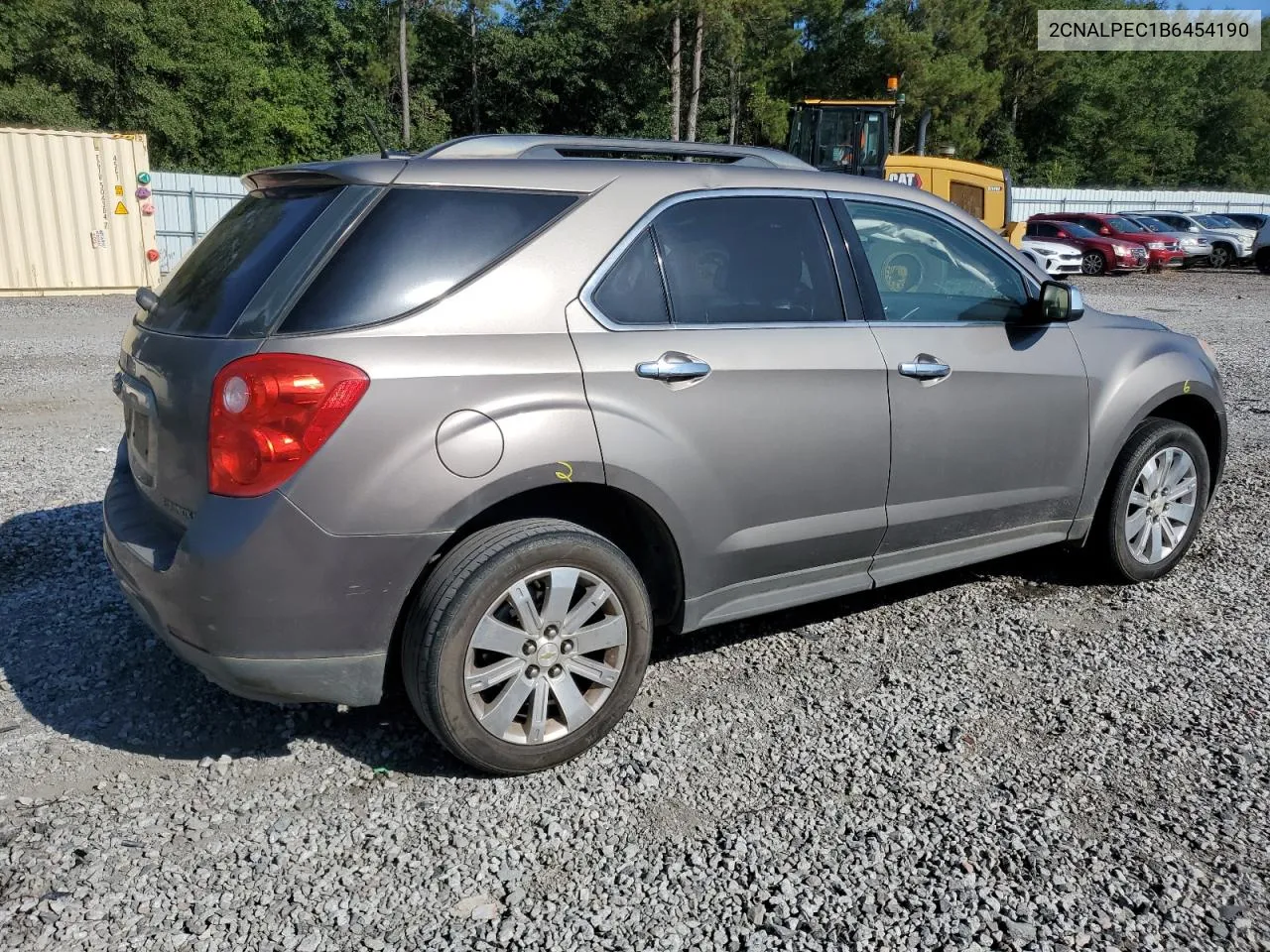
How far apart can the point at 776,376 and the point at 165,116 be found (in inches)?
1655

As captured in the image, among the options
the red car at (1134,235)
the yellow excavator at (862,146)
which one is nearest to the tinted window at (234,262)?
the yellow excavator at (862,146)

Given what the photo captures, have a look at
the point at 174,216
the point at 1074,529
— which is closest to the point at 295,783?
the point at 1074,529

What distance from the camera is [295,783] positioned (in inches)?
125

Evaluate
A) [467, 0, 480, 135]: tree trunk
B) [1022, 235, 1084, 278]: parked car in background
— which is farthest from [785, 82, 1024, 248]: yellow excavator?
[467, 0, 480, 135]: tree trunk

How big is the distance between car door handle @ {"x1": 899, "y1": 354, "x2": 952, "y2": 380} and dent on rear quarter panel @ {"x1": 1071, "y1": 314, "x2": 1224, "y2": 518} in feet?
2.89

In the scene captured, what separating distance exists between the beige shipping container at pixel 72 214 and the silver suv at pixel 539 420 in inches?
651

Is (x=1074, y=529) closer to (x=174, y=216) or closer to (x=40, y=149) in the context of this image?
(x=40, y=149)

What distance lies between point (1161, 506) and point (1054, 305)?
A: 1.26m

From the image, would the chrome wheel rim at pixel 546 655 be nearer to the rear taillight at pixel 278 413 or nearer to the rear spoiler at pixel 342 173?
the rear taillight at pixel 278 413

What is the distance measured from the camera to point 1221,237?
31.5 meters

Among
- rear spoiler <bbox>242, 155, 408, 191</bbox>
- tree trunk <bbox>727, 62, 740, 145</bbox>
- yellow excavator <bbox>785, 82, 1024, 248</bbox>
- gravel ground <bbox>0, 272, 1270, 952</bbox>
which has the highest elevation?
tree trunk <bbox>727, 62, 740, 145</bbox>

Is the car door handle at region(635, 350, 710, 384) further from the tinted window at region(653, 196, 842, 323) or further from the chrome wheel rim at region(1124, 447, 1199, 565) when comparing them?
the chrome wheel rim at region(1124, 447, 1199, 565)

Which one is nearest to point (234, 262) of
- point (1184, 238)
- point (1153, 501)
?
point (1153, 501)

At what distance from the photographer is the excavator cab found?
61.4ft
